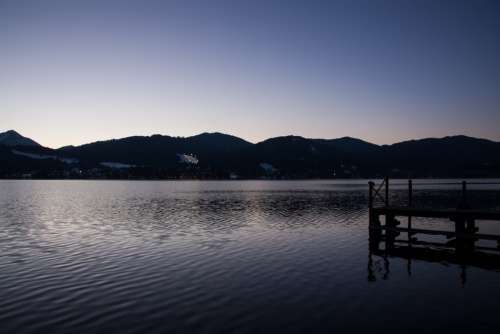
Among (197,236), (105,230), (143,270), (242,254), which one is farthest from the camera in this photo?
(105,230)

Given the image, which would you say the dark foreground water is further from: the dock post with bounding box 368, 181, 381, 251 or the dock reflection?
the dock post with bounding box 368, 181, 381, 251

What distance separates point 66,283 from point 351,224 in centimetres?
3024

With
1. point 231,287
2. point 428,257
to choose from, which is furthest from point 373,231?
point 231,287

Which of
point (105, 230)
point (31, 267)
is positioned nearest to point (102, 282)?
point (31, 267)

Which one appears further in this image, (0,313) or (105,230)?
(105,230)

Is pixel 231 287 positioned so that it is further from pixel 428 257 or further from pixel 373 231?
pixel 373 231

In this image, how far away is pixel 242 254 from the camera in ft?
80.6

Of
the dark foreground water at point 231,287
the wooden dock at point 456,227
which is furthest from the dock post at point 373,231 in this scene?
the dark foreground water at point 231,287

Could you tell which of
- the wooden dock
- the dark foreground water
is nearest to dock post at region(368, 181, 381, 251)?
the wooden dock

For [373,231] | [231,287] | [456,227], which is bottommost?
[231,287]

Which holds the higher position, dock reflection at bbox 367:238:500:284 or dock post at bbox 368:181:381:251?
dock post at bbox 368:181:381:251

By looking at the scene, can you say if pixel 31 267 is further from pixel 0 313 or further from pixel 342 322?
pixel 342 322

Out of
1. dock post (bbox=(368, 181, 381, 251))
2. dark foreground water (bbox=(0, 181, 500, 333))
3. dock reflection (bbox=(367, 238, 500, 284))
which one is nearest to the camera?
dark foreground water (bbox=(0, 181, 500, 333))

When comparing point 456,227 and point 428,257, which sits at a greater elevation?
point 456,227
